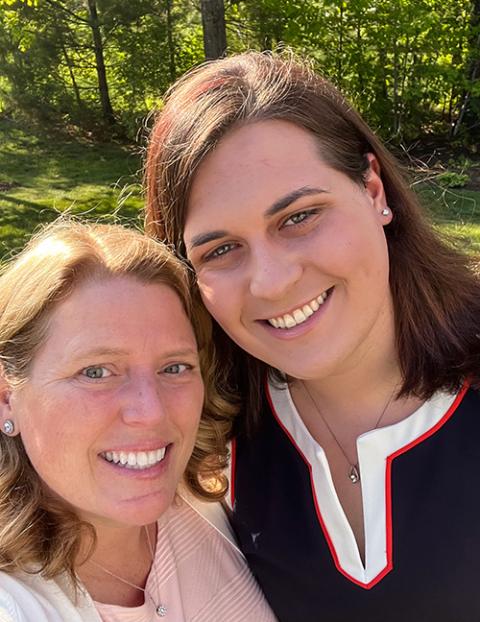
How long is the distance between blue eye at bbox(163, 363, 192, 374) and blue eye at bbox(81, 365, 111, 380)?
18 centimetres

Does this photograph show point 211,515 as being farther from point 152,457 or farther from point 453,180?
point 453,180

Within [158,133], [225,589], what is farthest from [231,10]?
[225,589]

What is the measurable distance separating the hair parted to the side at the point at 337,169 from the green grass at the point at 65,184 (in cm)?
380

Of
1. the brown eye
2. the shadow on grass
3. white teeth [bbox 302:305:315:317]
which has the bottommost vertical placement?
the shadow on grass

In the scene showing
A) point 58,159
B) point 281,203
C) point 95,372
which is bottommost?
point 58,159

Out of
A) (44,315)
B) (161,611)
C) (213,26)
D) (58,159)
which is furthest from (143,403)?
(58,159)

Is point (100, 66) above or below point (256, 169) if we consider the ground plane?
below

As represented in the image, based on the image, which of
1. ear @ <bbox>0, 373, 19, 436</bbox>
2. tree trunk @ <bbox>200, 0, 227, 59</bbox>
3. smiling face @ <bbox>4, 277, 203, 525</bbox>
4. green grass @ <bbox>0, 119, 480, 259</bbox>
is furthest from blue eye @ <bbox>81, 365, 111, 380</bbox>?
tree trunk @ <bbox>200, 0, 227, 59</bbox>

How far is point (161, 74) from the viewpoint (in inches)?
449

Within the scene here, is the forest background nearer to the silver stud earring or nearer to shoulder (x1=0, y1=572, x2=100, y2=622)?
the silver stud earring

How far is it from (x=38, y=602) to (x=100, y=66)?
11518 mm

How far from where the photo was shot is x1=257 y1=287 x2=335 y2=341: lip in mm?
1924

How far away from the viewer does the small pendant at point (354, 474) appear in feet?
6.81

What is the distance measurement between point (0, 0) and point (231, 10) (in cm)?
374
